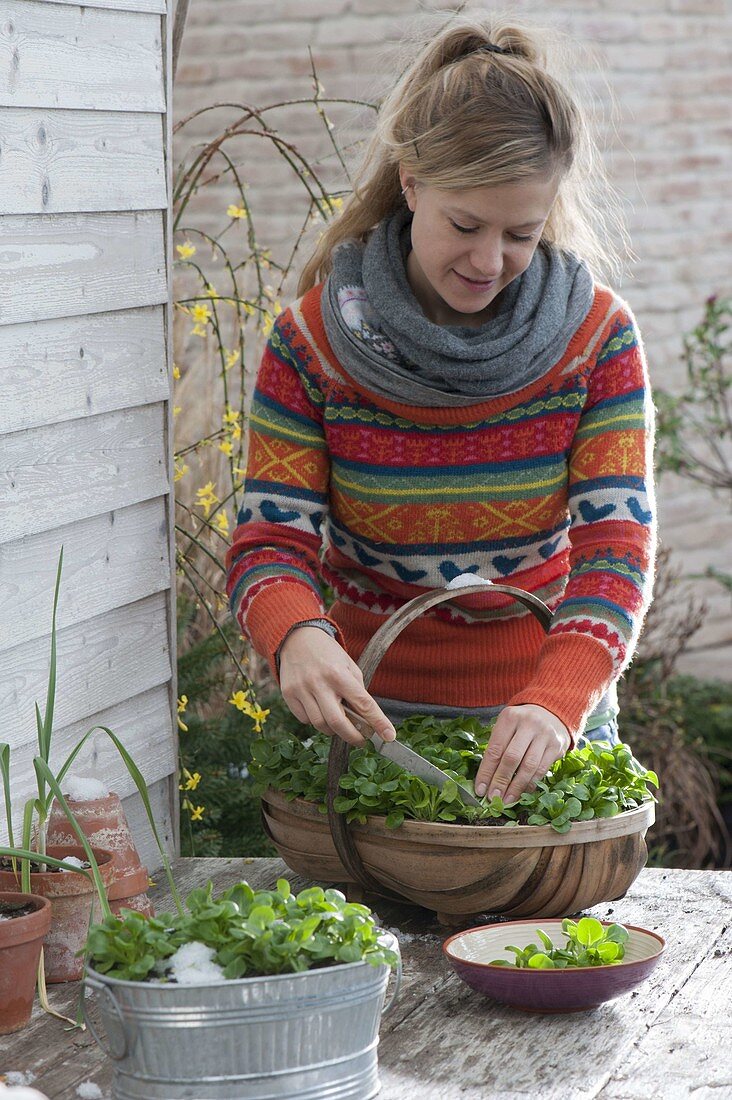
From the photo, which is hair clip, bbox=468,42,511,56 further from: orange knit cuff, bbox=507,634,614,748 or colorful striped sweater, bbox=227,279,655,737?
orange knit cuff, bbox=507,634,614,748

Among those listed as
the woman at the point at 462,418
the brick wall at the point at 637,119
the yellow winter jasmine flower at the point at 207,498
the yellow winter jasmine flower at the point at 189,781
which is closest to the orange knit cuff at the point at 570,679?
the woman at the point at 462,418

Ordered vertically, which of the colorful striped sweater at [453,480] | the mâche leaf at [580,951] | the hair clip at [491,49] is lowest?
the mâche leaf at [580,951]

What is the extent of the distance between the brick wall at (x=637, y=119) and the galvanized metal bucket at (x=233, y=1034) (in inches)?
138

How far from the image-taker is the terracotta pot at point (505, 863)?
5.13ft

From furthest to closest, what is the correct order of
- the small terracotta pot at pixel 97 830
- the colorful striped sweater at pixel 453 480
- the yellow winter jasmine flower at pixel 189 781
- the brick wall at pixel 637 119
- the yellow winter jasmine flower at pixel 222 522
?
the brick wall at pixel 637 119, the yellow winter jasmine flower at pixel 222 522, the yellow winter jasmine flower at pixel 189 781, the colorful striped sweater at pixel 453 480, the small terracotta pot at pixel 97 830

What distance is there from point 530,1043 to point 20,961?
51cm

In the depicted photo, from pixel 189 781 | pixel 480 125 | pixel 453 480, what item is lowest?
pixel 189 781

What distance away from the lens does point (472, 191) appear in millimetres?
1720

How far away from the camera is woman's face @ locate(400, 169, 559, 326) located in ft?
5.66

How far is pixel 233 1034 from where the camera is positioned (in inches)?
46.2

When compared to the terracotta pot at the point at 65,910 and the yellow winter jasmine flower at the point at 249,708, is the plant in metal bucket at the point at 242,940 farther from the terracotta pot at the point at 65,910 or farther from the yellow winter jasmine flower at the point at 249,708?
the yellow winter jasmine flower at the point at 249,708

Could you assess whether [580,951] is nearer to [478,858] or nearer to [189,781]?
[478,858]

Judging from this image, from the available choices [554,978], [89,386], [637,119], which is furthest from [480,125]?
[637,119]

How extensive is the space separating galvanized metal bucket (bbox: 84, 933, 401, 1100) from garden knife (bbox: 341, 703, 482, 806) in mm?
403
